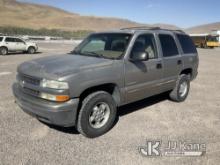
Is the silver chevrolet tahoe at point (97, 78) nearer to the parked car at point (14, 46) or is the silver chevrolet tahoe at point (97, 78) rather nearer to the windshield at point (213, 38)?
the parked car at point (14, 46)

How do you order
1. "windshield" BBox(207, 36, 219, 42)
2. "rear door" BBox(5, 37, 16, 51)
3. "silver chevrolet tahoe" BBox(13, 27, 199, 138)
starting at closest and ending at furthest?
"silver chevrolet tahoe" BBox(13, 27, 199, 138)
"rear door" BBox(5, 37, 16, 51)
"windshield" BBox(207, 36, 219, 42)

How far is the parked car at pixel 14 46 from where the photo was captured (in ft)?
63.3

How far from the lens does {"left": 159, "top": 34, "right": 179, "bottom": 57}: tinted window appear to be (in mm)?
5729

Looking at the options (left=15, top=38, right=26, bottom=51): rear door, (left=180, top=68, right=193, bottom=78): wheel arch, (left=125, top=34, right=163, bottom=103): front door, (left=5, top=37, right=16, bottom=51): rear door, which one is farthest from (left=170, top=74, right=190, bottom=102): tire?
(left=15, top=38, right=26, bottom=51): rear door

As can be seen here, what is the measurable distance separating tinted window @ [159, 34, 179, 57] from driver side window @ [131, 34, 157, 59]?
0.35 m

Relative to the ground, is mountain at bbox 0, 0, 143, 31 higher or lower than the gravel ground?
higher

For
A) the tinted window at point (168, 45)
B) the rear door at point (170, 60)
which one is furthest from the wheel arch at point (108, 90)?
the tinted window at point (168, 45)

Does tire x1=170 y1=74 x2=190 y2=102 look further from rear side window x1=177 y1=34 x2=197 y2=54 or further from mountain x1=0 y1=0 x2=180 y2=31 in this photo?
mountain x1=0 y1=0 x2=180 y2=31

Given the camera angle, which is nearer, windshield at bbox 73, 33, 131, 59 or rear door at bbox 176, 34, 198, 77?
windshield at bbox 73, 33, 131, 59

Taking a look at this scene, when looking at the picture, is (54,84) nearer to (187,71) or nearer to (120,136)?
(120,136)

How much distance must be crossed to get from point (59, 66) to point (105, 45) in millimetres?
1590

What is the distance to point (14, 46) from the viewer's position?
20.0 m

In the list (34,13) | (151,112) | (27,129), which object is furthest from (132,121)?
(34,13)

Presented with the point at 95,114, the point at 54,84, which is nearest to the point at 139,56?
the point at 95,114
